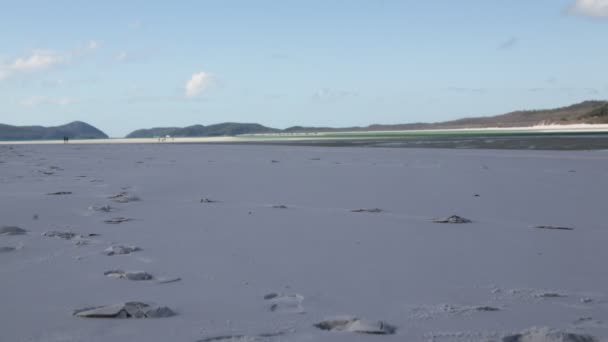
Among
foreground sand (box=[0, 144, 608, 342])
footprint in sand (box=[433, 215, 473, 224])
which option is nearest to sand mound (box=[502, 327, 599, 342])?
foreground sand (box=[0, 144, 608, 342])

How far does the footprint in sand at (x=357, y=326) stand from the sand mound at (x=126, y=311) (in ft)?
2.53

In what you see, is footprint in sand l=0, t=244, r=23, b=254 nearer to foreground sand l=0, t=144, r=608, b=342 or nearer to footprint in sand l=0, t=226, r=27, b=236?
foreground sand l=0, t=144, r=608, b=342

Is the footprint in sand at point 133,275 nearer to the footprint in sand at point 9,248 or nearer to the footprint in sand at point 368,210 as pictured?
the footprint in sand at point 9,248

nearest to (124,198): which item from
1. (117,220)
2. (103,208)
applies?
(103,208)

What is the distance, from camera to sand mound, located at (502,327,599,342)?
254 centimetres

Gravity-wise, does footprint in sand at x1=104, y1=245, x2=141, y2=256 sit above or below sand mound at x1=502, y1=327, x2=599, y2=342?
above

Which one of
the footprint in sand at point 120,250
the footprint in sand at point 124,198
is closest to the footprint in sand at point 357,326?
the footprint in sand at point 120,250

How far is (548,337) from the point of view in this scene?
256cm

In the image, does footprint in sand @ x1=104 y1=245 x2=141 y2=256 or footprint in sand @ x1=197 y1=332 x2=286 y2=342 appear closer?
footprint in sand @ x1=197 y1=332 x2=286 y2=342

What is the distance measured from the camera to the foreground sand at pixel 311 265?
276cm

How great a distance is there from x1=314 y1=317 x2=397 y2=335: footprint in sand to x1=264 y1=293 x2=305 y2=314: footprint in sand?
23 centimetres

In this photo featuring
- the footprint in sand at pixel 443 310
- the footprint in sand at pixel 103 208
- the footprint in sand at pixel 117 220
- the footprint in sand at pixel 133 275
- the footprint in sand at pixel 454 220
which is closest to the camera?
the footprint in sand at pixel 443 310

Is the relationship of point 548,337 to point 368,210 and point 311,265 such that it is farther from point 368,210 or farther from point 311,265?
point 368,210

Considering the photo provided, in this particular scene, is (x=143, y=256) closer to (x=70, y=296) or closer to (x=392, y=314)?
(x=70, y=296)
